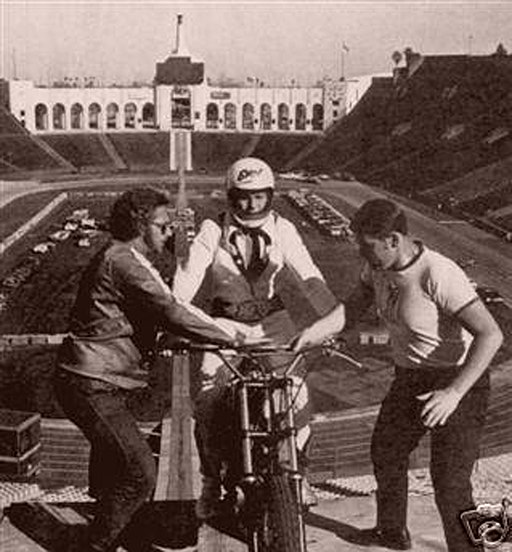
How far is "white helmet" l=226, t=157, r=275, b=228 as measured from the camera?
7.30 metres

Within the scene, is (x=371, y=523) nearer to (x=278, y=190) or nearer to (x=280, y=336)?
(x=280, y=336)

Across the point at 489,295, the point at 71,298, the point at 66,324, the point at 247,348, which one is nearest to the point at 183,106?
the point at 71,298

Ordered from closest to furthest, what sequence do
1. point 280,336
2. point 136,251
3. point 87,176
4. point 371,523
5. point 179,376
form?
point 136,251 → point 280,336 → point 371,523 → point 179,376 → point 87,176

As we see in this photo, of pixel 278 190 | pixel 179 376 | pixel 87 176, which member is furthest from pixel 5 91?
pixel 179 376

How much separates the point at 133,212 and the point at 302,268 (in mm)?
1310

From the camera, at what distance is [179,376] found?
120ft

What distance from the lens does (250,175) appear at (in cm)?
730

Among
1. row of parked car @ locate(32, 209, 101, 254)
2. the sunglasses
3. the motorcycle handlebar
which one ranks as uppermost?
the sunglasses

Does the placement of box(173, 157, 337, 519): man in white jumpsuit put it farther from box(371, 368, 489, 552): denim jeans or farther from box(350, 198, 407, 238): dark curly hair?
box(371, 368, 489, 552): denim jeans

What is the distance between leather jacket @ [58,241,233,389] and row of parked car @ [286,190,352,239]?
188 ft

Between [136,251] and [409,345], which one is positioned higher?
[136,251]

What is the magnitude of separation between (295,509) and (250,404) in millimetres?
742

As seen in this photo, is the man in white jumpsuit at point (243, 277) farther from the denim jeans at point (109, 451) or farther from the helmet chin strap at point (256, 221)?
the denim jeans at point (109, 451)

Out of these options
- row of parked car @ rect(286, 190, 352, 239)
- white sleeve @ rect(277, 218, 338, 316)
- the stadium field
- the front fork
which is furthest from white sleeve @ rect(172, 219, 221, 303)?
row of parked car @ rect(286, 190, 352, 239)
